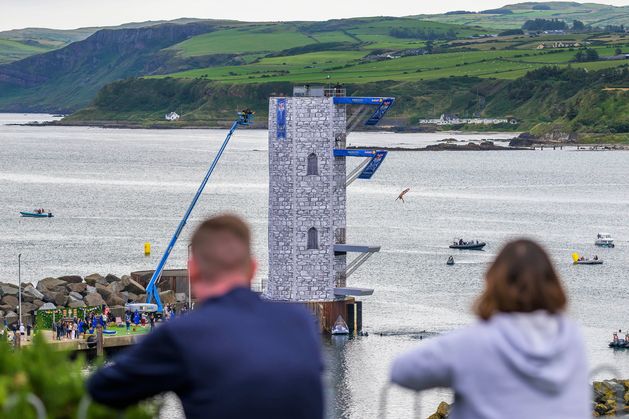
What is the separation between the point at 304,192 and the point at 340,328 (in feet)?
14.0

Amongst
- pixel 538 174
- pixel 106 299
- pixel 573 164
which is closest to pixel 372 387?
pixel 106 299

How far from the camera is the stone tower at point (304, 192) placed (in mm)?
45094

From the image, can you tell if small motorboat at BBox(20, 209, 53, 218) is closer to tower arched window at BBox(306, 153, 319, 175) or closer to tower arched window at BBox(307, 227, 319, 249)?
tower arched window at BBox(307, 227, 319, 249)

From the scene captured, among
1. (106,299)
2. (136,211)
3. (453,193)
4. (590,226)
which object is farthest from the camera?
(453,193)

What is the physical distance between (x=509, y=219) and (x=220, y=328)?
9679 centimetres

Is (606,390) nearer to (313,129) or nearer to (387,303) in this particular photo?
(313,129)

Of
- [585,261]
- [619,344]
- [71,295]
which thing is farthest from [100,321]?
[585,261]

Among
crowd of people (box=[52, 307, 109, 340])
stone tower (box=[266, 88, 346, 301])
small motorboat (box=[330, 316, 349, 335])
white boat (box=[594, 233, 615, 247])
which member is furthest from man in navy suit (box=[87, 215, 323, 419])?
white boat (box=[594, 233, 615, 247])

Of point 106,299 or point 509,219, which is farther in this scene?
point 509,219

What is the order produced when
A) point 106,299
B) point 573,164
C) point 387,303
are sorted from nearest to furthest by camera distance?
point 106,299 < point 387,303 < point 573,164

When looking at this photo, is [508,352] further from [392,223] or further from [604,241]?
[392,223]

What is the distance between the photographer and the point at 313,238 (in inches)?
1802

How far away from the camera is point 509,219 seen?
101500mm

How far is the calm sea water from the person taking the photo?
4828 cm
